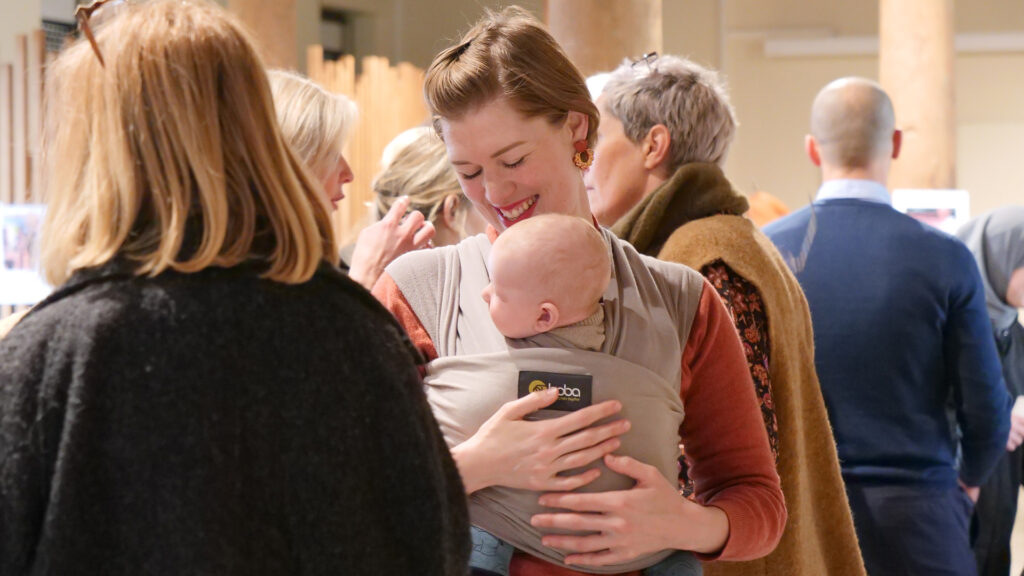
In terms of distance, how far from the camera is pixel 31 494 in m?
1.11

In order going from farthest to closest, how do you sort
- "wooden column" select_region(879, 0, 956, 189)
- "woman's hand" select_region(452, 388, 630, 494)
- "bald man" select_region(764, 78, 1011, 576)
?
"wooden column" select_region(879, 0, 956, 189)
"bald man" select_region(764, 78, 1011, 576)
"woman's hand" select_region(452, 388, 630, 494)

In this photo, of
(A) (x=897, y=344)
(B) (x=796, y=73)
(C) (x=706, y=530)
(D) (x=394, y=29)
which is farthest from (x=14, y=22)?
(B) (x=796, y=73)

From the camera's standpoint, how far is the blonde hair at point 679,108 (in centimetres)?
246

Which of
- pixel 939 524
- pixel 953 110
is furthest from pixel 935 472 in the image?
pixel 953 110

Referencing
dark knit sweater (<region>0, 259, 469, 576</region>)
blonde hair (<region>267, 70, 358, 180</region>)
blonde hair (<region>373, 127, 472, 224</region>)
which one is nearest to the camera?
dark knit sweater (<region>0, 259, 469, 576</region>)

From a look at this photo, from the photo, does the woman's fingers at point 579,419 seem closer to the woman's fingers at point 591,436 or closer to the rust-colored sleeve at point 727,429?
the woman's fingers at point 591,436

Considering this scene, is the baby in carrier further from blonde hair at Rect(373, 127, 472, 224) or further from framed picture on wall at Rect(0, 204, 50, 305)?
framed picture on wall at Rect(0, 204, 50, 305)

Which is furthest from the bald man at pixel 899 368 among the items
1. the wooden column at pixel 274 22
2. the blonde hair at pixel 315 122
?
the wooden column at pixel 274 22

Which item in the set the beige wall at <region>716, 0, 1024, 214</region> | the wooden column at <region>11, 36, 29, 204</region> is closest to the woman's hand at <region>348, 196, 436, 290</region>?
the wooden column at <region>11, 36, 29, 204</region>

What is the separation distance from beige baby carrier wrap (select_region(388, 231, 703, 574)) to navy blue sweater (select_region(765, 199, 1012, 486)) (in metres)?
1.48

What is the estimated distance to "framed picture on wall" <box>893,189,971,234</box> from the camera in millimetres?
6301

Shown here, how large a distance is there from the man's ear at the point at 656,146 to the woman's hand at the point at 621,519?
978 millimetres

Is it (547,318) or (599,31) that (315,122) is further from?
(599,31)

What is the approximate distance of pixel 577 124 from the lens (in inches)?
76.3
